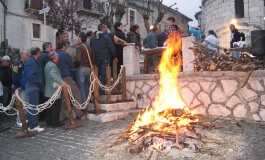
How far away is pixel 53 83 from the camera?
696 cm

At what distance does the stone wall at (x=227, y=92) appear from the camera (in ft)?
20.0

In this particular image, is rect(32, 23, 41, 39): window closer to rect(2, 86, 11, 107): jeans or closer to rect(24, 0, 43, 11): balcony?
rect(24, 0, 43, 11): balcony

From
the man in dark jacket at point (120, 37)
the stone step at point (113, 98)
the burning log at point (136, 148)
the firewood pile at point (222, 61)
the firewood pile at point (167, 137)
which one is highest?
the man in dark jacket at point (120, 37)

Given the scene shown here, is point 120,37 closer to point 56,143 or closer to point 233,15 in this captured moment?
point 56,143

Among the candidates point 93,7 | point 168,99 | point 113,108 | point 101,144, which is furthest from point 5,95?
point 93,7

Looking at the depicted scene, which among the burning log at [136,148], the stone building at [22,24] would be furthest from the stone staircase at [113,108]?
the stone building at [22,24]

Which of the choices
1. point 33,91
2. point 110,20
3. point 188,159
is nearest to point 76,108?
point 33,91

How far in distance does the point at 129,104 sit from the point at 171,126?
3.48 m

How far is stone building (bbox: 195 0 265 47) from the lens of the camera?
2256cm

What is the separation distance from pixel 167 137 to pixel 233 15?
73.3ft

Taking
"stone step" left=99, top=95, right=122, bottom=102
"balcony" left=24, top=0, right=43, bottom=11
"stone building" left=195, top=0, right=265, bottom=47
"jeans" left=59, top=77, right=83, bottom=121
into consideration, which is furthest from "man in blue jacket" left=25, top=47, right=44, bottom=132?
"stone building" left=195, top=0, right=265, bottom=47

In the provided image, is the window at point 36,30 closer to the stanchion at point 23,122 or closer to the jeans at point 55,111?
the jeans at point 55,111

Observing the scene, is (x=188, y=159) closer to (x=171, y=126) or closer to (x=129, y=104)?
(x=171, y=126)

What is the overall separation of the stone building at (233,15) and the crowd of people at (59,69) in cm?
1651
